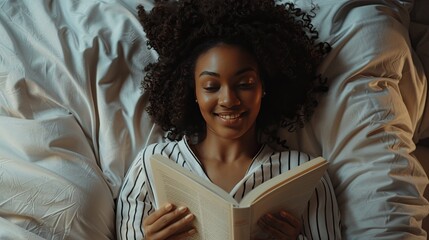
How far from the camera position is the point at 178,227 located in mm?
1049

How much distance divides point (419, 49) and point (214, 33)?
1.95 feet

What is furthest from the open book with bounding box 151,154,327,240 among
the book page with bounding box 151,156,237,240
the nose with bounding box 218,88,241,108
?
the nose with bounding box 218,88,241,108

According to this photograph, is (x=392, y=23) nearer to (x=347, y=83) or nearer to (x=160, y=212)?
(x=347, y=83)

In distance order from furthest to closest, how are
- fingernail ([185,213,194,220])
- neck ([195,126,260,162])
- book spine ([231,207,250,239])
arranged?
neck ([195,126,260,162]) → fingernail ([185,213,194,220]) → book spine ([231,207,250,239])

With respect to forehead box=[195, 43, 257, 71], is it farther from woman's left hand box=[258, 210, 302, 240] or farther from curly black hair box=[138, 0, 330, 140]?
woman's left hand box=[258, 210, 302, 240]

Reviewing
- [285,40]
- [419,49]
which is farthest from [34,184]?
[419,49]

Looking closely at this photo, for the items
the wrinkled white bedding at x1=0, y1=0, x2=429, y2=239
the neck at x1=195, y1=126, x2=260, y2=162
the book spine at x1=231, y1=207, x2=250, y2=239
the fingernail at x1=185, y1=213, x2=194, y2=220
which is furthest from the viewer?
the neck at x1=195, y1=126, x2=260, y2=162

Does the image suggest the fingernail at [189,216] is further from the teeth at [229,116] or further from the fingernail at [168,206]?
the teeth at [229,116]

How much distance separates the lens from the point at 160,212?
1.07m

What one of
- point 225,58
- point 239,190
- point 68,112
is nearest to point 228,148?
point 239,190

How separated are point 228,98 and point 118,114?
12.8 inches

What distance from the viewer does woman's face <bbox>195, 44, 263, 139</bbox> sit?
1.11 metres

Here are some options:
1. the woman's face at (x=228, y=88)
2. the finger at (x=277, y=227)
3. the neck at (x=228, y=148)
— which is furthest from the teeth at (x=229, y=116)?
the finger at (x=277, y=227)

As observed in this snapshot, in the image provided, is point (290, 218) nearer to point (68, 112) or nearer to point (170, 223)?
point (170, 223)
